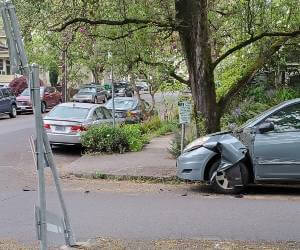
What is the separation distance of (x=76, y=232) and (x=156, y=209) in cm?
173

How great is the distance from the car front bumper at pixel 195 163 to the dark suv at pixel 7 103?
2181 cm

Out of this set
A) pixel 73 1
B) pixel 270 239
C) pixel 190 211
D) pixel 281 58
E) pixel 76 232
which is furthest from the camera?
pixel 281 58

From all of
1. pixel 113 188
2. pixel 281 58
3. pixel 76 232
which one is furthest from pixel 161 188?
pixel 281 58

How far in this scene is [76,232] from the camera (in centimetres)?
678

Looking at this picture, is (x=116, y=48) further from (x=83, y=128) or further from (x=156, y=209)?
(x=156, y=209)

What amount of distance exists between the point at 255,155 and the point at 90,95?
3792 centimetres

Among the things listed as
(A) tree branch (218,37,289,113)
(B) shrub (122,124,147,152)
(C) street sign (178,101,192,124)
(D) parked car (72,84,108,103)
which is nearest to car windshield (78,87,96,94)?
(D) parked car (72,84,108,103)

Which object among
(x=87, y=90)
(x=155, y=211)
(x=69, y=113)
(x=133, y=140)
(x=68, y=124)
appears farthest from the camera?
(x=87, y=90)

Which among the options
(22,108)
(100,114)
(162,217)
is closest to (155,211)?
(162,217)

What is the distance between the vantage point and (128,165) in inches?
507

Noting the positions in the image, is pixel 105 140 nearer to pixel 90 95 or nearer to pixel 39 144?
pixel 39 144

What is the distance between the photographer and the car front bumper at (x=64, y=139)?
16.3 metres

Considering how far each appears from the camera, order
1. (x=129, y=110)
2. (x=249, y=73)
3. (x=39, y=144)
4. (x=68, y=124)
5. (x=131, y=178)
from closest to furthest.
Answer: (x=39, y=144), (x=131, y=178), (x=249, y=73), (x=68, y=124), (x=129, y=110)

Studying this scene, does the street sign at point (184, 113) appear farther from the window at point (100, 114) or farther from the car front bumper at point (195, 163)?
the window at point (100, 114)
